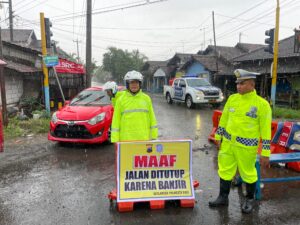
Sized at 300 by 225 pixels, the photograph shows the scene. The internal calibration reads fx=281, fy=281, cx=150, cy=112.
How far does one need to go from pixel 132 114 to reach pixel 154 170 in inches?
34.0

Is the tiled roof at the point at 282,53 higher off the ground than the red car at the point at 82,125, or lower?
higher

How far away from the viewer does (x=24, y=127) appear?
→ 32.4 feet

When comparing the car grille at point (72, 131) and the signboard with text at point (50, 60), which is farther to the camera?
the signboard with text at point (50, 60)

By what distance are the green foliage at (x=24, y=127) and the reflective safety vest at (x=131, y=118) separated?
239 inches

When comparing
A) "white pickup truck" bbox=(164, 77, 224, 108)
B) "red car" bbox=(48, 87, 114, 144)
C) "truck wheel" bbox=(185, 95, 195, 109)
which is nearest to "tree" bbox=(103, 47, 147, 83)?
"white pickup truck" bbox=(164, 77, 224, 108)

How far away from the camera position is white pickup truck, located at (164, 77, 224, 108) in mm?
16359

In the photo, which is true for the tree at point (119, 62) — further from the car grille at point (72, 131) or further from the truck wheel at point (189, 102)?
the car grille at point (72, 131)

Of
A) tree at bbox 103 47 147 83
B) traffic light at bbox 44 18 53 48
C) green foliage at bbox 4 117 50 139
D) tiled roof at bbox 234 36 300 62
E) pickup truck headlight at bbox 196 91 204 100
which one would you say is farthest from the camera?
tree at bbox 103 47 147 83

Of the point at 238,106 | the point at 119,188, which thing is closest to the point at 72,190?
the point at 119,188

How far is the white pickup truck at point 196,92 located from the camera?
1636 centimetres

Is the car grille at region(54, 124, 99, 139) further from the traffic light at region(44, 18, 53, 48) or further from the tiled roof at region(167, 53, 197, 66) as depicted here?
the tiled roof at region(167, 53, 197, 66)

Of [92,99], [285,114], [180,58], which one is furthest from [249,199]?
[180,58]

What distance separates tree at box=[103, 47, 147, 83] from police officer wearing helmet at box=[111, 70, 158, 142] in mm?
45292

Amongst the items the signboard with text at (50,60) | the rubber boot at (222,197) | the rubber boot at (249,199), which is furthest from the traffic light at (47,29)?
the rubber boot at (249,199)
